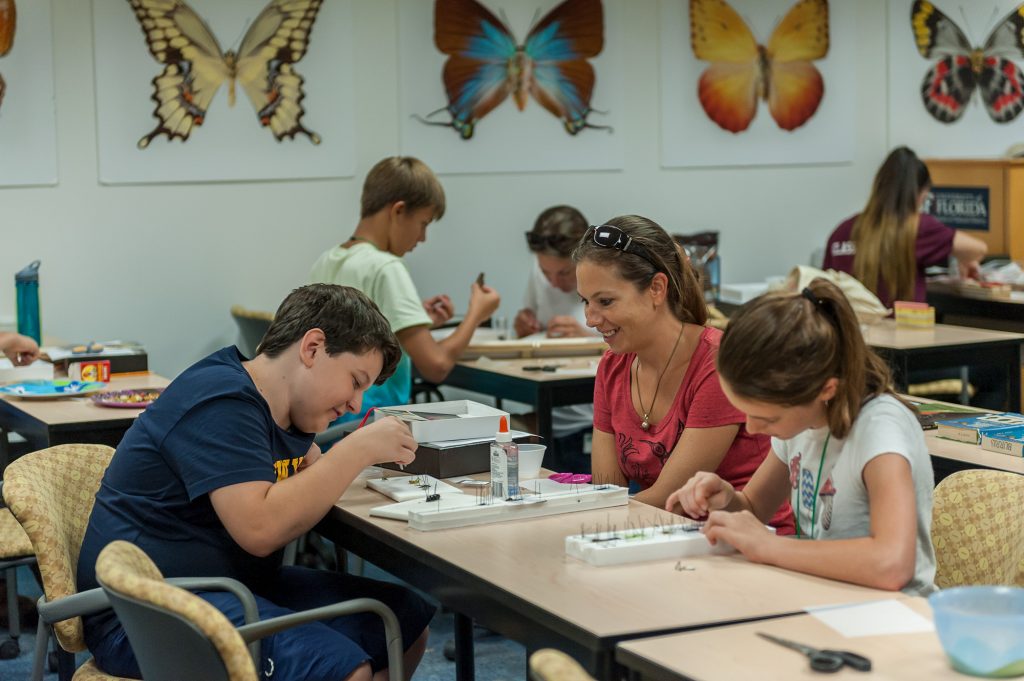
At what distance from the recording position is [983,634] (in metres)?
1.53

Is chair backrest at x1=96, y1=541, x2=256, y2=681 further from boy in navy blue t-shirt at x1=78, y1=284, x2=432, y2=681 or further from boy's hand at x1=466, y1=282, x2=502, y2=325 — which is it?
boy's hand at x1=466, y1=282, x2=502, y2=325

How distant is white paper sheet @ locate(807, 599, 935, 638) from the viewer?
172 cm

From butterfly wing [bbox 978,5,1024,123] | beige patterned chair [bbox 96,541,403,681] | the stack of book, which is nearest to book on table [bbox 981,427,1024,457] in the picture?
the stack of book

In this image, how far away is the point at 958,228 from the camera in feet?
23.2

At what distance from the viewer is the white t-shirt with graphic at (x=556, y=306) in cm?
516

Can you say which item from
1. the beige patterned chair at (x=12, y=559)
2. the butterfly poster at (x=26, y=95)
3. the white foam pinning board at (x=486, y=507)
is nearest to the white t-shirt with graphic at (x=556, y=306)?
the butterfly poster at (x=26, y=95)

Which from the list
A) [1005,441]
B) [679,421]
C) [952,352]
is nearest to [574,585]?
[679,421]

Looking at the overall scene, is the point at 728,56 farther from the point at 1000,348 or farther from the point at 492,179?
the point at 1000,348

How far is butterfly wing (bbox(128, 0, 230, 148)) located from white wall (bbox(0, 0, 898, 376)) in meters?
0.24

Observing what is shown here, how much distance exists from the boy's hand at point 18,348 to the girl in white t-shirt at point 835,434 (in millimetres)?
2770

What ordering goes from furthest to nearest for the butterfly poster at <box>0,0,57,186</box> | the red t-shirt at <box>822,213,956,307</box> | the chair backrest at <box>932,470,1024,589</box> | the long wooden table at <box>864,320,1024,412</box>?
the red t-shirt at <box>822,213,956,307</box> → the butterfly poster at <box>0,0,57,186</box> → the long wooden table at <box>864,320,1024,412</box> → the chair backrest at <box>932,470,1024,589</box>

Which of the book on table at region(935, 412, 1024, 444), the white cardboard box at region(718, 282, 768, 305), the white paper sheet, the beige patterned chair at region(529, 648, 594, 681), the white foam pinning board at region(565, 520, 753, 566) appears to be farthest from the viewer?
the white cardboard box at region(718, 282, 768, 305)

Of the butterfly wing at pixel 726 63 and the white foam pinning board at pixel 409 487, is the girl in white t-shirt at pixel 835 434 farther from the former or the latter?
the butterfly wing at pixel 726 63

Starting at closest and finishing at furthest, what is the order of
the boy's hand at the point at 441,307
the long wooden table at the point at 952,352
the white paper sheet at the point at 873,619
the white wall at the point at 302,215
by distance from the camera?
the white paper sheet at the point at 873,619 < the long wooden table at the point at 952,352 < the boy's hand at the point at 441,307 < the white wall at the point at 302,215
